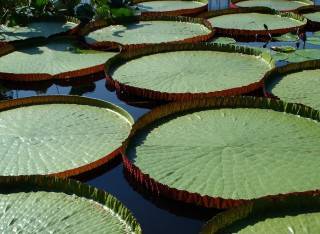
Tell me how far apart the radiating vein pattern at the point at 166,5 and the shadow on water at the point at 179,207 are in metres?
2.91

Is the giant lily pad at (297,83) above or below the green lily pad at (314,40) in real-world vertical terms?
above

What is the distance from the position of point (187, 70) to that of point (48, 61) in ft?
3.07

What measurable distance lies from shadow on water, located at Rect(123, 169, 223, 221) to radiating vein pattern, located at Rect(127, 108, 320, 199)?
0.06 m

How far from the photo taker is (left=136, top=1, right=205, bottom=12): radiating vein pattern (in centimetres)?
445

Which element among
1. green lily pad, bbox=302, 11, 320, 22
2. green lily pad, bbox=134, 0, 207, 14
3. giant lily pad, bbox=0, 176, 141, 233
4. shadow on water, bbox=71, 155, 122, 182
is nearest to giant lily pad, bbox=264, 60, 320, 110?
shadow on water, bbox=71, 155, 122, 182

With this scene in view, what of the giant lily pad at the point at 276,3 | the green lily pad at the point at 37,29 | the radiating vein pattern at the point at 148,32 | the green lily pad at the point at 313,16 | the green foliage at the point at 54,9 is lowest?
the green lily pad at the point at 37,29

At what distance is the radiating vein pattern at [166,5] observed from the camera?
14.6 feet

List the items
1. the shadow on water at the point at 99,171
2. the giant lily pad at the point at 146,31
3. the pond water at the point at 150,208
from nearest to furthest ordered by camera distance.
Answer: the pond water at the point at 150,208 < the shadow on water at the point at 99,171 < the giant lily pad at the point at 146,31

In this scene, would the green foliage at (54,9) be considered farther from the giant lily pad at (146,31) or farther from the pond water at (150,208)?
the pond water at (150,208)

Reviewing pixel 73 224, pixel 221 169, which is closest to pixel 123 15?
pixel 221 169

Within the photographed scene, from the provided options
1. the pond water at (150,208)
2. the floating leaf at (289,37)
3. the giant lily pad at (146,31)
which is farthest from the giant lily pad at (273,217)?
the floating leaf at (289,37)

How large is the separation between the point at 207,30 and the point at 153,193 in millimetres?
2050

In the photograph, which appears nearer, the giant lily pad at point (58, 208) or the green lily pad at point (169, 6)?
the giant lily pad at point (58, 208)

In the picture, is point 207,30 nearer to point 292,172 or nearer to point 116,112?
point 116,112
